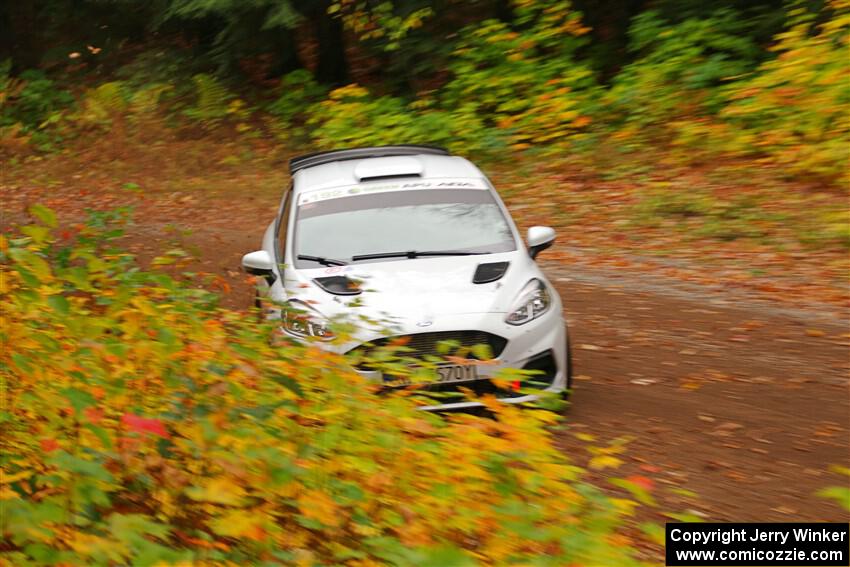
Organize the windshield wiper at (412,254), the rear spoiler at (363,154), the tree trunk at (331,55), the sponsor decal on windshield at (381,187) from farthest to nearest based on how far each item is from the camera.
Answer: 1. the tree trunk at (331,55)
2. the rear spoiler at (363,154)
3. the sponsor decal on windshield at (381,187)
4. the windshield wiper at (412,254)

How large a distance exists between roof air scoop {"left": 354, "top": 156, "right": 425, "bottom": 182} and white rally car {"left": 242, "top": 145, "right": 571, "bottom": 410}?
0.04ft

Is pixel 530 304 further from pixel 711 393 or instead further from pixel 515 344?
pixel 711 393

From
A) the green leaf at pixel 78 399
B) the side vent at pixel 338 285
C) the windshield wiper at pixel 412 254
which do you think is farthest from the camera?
the windshield wiper at pixel 412 254

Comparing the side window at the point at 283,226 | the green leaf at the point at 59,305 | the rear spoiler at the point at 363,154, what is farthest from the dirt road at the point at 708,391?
the green leaf at the point at 59,305

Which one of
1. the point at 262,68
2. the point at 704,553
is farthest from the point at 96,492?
the point at 262,68

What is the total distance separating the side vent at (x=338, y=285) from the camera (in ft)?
21.9

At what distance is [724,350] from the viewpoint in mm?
8094

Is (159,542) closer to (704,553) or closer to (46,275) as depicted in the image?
(46,275)

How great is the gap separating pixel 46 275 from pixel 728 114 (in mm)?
12372

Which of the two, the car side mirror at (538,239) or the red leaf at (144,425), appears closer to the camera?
the red leaf at (144,425)

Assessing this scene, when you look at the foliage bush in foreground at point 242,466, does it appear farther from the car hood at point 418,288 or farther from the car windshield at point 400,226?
the car windshield at point 400,226

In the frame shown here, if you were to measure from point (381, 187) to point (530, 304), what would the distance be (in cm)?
199

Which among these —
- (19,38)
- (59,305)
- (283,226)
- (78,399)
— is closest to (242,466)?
(78,399)

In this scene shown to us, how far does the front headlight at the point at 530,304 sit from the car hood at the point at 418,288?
0.17 feet
